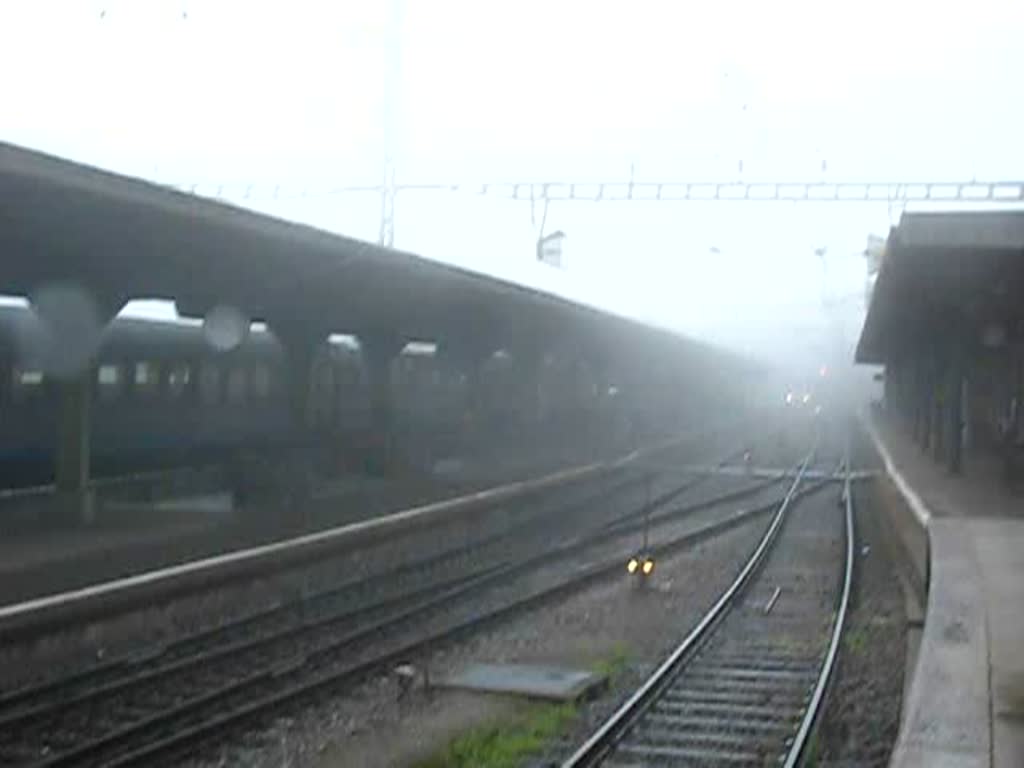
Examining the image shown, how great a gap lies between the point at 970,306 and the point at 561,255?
27662 mm

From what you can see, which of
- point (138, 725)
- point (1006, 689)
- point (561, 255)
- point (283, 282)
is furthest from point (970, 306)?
point (561, 255)

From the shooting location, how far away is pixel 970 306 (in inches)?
966

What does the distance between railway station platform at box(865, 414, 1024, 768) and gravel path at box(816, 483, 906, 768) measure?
0.47 metres

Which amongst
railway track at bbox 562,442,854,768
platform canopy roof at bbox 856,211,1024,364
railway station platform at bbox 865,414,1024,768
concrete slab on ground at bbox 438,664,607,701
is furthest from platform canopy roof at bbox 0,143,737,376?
railway station platform at bbox 865,414,1024,768

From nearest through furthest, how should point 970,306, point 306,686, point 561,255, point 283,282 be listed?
point 306,686 < point 970,306 < point 283,282 < point 561,255

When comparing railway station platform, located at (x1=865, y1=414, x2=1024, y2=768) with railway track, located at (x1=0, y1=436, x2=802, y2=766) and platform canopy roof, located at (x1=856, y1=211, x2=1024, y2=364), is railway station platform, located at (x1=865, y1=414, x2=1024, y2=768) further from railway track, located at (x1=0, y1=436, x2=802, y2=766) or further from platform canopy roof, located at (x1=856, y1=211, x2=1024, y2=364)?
railway track, located at (x1=0, y1=436, x2=802, y2=766)

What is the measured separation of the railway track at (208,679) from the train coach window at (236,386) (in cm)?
1550

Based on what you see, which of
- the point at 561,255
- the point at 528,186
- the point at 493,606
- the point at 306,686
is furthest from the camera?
the point at 561,255

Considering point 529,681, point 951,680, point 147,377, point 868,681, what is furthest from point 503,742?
point 147,377

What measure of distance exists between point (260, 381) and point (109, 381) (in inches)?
294

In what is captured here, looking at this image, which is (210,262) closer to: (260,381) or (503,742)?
(260,381)

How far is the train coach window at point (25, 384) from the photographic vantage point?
78.7 ft

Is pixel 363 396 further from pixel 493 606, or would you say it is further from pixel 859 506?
pixel 493 606

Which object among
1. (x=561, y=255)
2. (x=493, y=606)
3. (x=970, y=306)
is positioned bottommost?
(x=493, y=606)
